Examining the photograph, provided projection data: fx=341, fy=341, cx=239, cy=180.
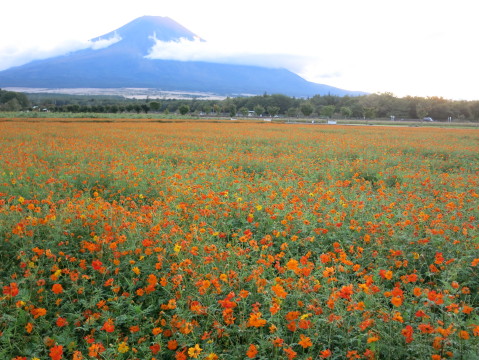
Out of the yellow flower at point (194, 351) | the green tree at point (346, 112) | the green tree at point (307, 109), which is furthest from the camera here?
the green tree at point (307, 109)

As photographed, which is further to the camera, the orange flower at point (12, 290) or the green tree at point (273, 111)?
the green tree at point (273, 111)

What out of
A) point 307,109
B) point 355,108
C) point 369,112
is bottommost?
point 369,112

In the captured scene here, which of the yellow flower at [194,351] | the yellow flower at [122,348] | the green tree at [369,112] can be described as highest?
the green tree at [369,112]

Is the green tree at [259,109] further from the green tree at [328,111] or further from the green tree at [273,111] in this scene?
the green tree at [328,111]

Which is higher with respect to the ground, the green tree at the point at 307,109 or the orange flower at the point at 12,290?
the green tree at the point at 307,109

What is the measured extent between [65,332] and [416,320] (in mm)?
2743

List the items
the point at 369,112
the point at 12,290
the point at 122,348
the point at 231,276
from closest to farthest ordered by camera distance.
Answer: the point at 122,348
the point at 12,290
the point at 231,276
the point at 369,112

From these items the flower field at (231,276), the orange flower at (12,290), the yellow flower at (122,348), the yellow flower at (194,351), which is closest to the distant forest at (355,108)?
the flower field at (231,276)

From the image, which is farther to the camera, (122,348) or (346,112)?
(346,112)

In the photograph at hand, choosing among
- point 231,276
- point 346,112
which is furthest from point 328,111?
point 231,276

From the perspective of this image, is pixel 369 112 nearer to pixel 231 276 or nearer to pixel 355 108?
pixel 355 108

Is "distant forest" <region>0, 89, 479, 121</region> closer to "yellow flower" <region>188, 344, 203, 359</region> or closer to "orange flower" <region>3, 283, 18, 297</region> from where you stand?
"orange flower" <region>3, 283, 18, 297</region>

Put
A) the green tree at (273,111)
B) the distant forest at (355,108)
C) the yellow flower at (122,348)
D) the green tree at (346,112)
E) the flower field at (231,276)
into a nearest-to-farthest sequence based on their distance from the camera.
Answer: the yellow flower at (122,348), the flower field at (231,276), the distant forest at (355,108), the green tree at (346,112), the green tree at (273,111)

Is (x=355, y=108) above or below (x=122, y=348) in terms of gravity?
above
